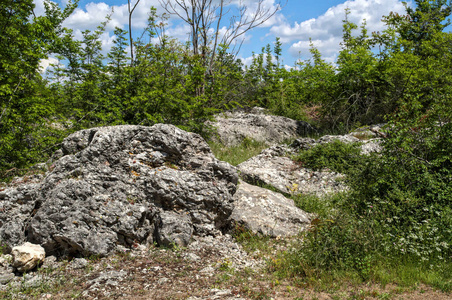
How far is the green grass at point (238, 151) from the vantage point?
984 cm

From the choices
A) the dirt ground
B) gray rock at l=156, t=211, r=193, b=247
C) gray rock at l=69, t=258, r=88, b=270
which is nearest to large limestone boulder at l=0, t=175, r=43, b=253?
the dirt ground

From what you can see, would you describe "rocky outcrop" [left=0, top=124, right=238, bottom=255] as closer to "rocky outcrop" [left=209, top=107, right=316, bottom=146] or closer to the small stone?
the small stone

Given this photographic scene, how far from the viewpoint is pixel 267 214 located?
20.8 ft

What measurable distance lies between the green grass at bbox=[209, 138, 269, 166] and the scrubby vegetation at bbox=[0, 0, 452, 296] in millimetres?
773

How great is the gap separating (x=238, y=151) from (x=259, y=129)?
2.37 meters

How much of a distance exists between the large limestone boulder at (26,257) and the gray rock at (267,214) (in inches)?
121

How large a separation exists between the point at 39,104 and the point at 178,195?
3706 millimetres

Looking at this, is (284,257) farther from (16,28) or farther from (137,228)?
(16,28)

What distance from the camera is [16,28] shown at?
24.7 feet

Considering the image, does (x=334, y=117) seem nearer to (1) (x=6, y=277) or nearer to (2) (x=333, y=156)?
(2) (x=333, y=156)

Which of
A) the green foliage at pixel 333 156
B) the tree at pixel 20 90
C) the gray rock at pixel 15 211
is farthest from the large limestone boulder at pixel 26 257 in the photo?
the green foliage at pixel 333 156

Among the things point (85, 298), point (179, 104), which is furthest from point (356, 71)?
point (85, 298)

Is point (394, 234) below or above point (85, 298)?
above

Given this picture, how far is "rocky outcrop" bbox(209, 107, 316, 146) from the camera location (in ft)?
40.4
